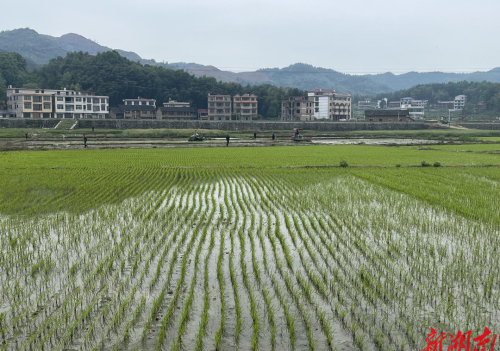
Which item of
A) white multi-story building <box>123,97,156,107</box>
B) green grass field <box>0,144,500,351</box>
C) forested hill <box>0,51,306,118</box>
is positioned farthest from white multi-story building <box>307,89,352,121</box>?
green grass field <box>0,144,500,351</box>

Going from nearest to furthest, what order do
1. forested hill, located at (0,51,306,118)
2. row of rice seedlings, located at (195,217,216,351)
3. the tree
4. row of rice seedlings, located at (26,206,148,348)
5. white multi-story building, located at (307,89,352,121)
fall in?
row of rice seedlings, located at (195,217,216,351)
row of rice seedlings, located at (26,206,148,348)
forested hill, located at (0,51,306,118)
white multi-story building, located at (307,89,352,121)
the tree

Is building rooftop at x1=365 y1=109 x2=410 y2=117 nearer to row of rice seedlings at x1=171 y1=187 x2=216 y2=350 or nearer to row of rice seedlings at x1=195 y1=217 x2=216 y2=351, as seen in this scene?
row of rice seedlings at x1=171 y1=187 x2=216 y2=350

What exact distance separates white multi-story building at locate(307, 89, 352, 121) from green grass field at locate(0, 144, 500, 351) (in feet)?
210

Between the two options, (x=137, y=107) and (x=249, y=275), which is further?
(x=137, y=107)

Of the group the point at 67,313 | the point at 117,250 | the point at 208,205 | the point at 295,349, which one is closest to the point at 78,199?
the point at 208,205

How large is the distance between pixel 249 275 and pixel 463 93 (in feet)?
388

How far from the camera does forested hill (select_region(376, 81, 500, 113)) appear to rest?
91.8m

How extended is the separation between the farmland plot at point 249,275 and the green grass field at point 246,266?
22mm

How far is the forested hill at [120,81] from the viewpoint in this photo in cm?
6906

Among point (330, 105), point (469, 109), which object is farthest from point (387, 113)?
point (469, 109)

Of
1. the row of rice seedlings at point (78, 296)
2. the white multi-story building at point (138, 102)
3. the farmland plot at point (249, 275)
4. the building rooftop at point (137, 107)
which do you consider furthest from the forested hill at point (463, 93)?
the row of rice seedlings at point (78, 296)

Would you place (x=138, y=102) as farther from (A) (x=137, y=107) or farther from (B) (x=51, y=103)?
(B) (x=51, y=103)

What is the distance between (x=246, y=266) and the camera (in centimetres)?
621

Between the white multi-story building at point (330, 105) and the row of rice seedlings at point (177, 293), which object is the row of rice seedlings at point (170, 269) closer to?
the row of rice seedlings at point (177, 293)
